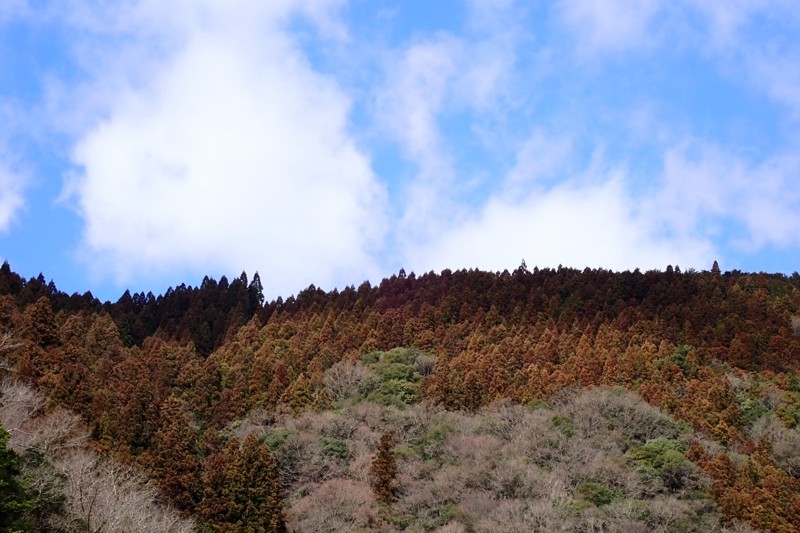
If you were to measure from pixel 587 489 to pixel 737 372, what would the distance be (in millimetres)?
19510

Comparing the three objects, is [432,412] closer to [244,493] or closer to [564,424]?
[564,424]

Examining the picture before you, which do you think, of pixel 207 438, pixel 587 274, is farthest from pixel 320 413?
pixel 587 274

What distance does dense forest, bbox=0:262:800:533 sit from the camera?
37.3 metres

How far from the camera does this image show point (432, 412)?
50.2 meters

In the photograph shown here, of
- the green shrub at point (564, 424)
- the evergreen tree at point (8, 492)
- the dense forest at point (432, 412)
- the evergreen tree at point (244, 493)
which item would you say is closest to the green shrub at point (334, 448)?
the dense forest at point (432, 412)

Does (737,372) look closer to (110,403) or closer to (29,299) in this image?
(110,403)

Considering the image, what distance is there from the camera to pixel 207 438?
4584 cm

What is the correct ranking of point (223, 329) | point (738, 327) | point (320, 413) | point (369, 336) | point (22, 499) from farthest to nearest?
point (223, 329), point (369, 336), point (738, 327), point (320, 413), point (22, 499)

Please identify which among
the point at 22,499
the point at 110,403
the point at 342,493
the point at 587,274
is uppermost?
the point at 587,274

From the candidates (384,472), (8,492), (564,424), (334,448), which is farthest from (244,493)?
(8,492)

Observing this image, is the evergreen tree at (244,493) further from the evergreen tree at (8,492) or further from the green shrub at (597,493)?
the evergreen tree at (8,492)

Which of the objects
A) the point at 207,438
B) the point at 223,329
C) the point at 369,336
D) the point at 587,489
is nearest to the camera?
the point at 587,489

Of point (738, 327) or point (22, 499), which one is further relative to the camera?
point (738, 327)

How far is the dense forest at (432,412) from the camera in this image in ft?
122
